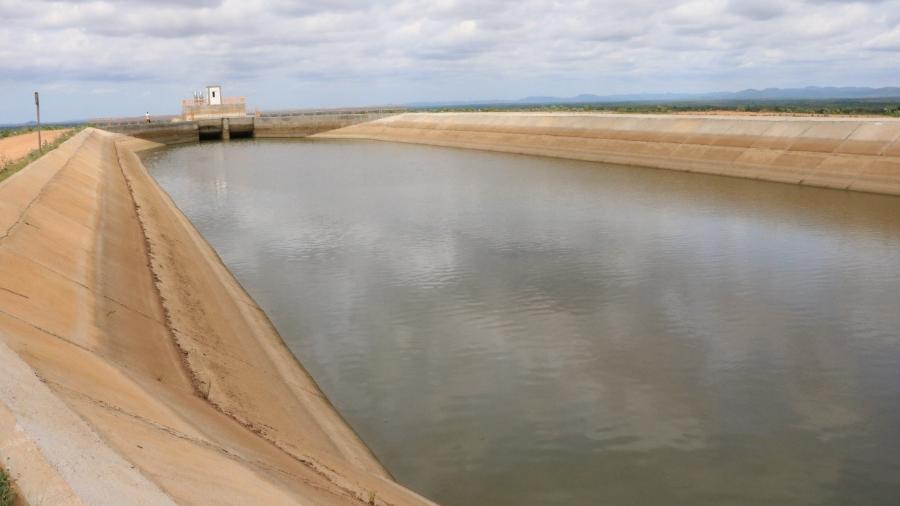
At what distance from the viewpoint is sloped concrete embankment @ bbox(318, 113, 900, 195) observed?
4200 cm

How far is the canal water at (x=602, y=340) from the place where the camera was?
36.3ft

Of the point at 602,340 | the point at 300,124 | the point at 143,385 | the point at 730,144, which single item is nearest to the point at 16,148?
the point at 602,340

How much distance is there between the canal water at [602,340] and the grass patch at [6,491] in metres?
6.20

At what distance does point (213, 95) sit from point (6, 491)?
123169 millimetres

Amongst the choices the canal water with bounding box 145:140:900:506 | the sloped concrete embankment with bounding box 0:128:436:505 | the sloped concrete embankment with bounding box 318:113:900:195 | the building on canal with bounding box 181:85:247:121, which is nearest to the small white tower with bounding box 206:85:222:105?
the building on canal with bounding box 181:85:247:121

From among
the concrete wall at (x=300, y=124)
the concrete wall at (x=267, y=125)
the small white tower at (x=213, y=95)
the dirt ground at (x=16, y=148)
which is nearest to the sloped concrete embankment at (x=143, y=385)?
the dirt ground at (x=16, y=148)

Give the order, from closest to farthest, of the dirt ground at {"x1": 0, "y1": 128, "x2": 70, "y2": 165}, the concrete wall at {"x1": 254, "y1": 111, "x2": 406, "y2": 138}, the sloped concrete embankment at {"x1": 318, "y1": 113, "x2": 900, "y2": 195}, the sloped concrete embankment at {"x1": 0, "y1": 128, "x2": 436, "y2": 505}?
the sloped concrete embankment at {"x1": 0, "y1": 128, "x2": 436, "y2": 505}
the sloped concrete embankment at {"x1": 318, "y1": 113, "x2": 900, "y2": 195}
the dirt ground at {"x1": 0, "y1": 128, "x2": 70, "y2": 165}
the concrete wall at {"x1": 254, "y1": 111, "x2": 406, "y2": 138}

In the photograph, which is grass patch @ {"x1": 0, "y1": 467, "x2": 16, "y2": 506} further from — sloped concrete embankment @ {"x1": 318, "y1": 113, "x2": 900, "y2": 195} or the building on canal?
the building on canal

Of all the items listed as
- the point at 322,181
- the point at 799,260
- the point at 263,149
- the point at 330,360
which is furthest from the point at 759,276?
the point at 263,149

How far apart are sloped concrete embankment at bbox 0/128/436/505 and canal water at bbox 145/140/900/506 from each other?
1229 mm

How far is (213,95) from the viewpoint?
→ 4729 inches

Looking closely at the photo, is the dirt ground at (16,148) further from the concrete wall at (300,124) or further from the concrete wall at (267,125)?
the concrete wall at (300,124)

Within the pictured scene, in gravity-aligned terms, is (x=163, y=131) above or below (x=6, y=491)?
above

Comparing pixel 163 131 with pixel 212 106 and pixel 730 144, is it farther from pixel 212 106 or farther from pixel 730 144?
pixel 730 144
